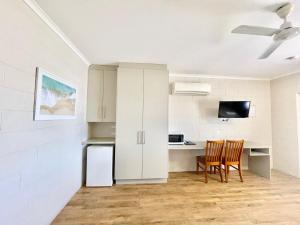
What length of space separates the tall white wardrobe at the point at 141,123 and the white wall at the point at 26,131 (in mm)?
1185

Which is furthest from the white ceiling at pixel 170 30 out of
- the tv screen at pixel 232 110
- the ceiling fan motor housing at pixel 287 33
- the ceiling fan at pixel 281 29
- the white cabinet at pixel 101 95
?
the tv screen at pixel 232 110

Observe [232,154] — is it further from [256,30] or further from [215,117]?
[256,30]

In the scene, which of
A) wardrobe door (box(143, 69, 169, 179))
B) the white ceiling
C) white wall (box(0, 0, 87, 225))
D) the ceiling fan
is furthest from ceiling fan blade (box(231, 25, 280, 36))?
white wall (box(0, 0, 87, 225))

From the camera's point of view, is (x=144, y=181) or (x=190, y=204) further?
(x=144, y=181)

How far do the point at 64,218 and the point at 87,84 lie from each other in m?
2.45

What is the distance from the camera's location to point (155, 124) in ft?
11.9

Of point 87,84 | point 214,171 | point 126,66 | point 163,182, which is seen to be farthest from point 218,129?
point 87,84

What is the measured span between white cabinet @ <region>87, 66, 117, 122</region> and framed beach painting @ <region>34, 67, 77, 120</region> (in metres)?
0.99

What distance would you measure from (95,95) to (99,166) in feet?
4.83

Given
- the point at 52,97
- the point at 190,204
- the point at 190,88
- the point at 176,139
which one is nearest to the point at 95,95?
the point at 52,97

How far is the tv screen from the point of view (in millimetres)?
4303

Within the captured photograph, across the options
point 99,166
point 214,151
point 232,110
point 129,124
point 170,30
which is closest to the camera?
point 170,30

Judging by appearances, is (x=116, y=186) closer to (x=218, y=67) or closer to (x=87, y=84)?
(x=87, y=84)

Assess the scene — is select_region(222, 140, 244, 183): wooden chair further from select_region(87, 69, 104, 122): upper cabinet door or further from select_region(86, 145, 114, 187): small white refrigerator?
select_region(87, 69, 104, 122): upper cabinet door
